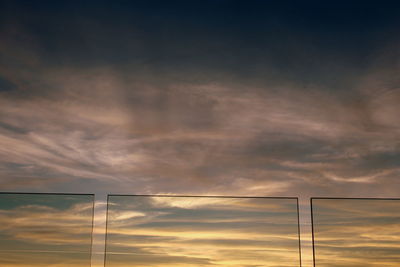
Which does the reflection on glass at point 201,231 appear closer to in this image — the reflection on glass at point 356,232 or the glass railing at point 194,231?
the glass railing at point 194,231

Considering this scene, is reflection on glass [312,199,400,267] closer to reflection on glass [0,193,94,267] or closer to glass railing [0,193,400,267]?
glass railing [0,193,400,267]

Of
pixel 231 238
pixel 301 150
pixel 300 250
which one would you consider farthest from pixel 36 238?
pixel 301 150

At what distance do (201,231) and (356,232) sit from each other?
1.61 metres

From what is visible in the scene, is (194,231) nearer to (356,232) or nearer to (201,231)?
(201,231)

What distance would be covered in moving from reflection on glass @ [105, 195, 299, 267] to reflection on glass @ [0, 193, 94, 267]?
0.90ft

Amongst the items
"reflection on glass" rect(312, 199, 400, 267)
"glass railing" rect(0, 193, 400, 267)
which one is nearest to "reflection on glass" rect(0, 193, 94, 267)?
"glass railing" rect(0, 193, 400, 267)

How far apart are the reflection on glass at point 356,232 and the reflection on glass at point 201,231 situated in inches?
10.9

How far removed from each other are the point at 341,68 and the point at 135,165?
400 cm

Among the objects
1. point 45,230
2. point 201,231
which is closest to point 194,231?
point 201,231

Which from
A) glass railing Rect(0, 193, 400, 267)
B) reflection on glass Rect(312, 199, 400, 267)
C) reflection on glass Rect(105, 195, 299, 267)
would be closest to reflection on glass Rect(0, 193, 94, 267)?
glass railing Rect(0, 193, 400, 267)

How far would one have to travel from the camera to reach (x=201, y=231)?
5.25 meters

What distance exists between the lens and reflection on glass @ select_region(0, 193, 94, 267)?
509 centimetres

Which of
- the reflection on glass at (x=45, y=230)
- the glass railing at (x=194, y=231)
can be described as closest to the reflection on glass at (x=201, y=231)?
the glass railing at (x=194, y=231)

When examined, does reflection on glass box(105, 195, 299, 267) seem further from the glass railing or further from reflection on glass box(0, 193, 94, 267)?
reflection on glass box(0, 193, 94, 267)
